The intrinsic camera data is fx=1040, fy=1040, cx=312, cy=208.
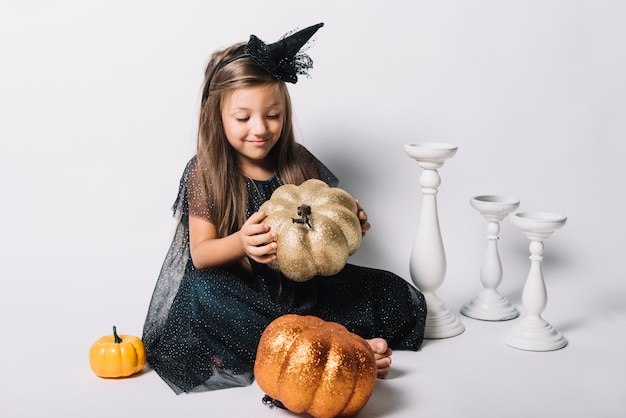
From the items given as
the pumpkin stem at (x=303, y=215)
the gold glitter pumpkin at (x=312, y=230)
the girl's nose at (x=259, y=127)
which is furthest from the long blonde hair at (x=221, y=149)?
the pumpkin stem at (x=303, y=215)

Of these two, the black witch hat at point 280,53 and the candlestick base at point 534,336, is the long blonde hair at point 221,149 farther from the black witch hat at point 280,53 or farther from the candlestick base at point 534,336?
the candlestick base at point 534,336

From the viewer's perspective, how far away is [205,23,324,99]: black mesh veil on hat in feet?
11.5

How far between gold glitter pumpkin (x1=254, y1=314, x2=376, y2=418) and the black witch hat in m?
0.93


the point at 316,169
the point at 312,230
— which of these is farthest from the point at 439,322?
the point at 312,230

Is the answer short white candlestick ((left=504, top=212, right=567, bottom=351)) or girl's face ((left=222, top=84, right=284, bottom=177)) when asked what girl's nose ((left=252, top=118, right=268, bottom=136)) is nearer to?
girl's face ((left=222, top=84, right=284, bottom=177))

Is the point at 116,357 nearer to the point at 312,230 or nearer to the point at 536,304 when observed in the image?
the point at 312,230

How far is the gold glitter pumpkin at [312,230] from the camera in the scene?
3.16m

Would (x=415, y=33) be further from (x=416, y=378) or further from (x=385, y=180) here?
(x=416, y=378)

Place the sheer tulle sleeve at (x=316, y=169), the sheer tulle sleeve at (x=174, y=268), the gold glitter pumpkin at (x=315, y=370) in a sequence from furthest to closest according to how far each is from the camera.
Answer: the sheer tulle sleeve at (x=316, y=169) < the sheer tulle sleeve at (x=174, y=268) < the gold glitter pumpkin at (x=315, y=370)

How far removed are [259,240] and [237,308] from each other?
32 cm

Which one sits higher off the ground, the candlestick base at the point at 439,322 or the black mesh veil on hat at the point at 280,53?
the black mesh veil on hat at the point at 280,53

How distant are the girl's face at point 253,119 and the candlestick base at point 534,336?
109 cm

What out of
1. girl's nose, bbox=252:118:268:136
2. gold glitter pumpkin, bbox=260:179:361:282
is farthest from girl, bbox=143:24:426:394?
gold glitter pumpkin, bbox=260:179:361:282

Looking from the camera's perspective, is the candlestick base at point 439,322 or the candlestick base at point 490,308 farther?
the candlestick base at point 490,308
